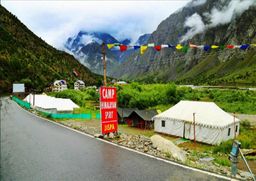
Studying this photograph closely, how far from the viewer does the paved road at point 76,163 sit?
8.12 meters

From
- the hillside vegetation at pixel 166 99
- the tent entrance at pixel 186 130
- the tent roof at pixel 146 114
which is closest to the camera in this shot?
the tent entrance at pixel 186 130

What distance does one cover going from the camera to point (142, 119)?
41219mm

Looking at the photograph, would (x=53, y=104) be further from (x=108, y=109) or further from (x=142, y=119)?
(x=108, y=109)

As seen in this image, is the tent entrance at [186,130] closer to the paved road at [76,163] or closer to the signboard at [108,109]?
the signboard at [108,109]

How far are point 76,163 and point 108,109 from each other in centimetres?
444

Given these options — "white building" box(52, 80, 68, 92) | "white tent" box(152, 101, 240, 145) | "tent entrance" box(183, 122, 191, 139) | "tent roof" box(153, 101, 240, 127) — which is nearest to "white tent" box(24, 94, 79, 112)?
"white tent" box(152, 101, 240, 145)

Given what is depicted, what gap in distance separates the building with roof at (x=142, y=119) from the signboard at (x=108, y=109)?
1056 inches

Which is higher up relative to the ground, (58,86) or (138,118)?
(58,86)

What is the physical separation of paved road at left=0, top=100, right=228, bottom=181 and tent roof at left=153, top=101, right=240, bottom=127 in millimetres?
18593

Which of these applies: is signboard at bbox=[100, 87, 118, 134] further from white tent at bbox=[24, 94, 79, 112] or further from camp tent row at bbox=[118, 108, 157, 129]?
white tent at bbox=[24, 94, 79, 112]

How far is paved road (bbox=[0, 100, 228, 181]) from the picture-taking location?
8117 mm

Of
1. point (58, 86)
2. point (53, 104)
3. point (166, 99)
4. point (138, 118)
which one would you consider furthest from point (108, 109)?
point (58, 86)

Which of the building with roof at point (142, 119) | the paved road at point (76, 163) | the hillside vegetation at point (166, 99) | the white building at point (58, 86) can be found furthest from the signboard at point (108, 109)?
the white building at point (58, 86)

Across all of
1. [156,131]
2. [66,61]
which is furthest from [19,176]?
[66,61]
